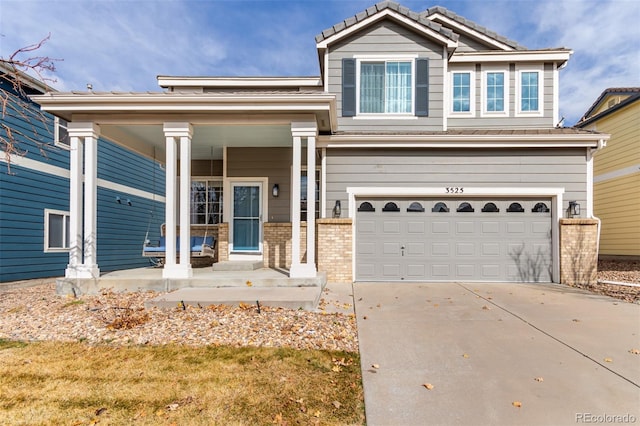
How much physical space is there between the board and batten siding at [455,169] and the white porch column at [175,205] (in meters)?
3.29

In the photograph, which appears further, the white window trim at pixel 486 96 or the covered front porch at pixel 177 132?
the white window trim at pixel 486 96

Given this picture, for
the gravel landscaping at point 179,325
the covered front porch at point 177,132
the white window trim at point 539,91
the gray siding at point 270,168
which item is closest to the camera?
the gravel landscaping at point 179,325

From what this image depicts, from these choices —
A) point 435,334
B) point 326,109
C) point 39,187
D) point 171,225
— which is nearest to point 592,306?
point 435,334

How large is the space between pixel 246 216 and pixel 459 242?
5557 millimetres

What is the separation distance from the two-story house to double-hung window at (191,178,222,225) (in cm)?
4

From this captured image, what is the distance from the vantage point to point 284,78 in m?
10.6

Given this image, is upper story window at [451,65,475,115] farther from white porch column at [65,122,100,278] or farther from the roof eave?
white porch column at [65,122,100,278]

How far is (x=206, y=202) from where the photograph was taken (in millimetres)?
10578

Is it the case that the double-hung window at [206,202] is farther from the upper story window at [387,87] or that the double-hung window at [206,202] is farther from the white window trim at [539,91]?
the white window trim at [539,91]

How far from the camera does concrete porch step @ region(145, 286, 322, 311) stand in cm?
551

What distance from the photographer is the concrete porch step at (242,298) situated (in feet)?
18.1

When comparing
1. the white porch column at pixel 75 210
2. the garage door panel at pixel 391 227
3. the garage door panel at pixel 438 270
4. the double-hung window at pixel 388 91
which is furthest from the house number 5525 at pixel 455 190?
the white porch column at pixel 75 210

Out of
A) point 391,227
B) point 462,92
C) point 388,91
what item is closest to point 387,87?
point 388,91

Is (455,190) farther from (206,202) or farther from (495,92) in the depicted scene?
(206,202)
